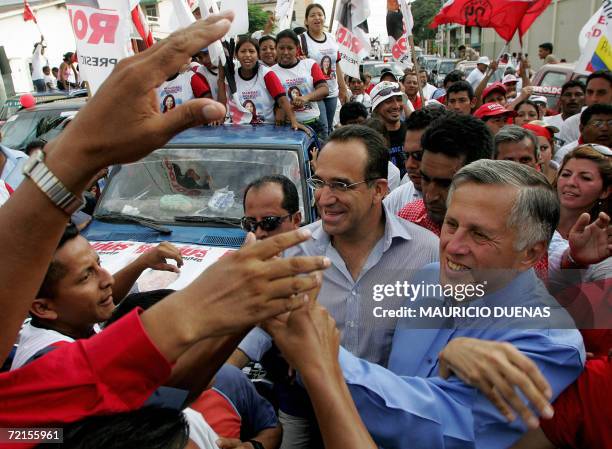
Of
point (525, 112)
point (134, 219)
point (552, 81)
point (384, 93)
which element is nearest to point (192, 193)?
point (134, 219)

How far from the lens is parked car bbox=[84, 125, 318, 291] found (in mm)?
3566

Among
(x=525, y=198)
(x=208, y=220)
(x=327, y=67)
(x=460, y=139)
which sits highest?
(x=525, y=198)

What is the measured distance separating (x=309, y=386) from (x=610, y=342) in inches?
36.8

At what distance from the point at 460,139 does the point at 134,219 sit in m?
2.36

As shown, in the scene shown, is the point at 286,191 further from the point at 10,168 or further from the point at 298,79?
A: the point at 298,79

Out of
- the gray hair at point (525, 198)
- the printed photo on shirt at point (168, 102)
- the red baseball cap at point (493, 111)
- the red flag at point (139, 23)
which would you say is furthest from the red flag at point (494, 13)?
the gray hair at point (525, 198)

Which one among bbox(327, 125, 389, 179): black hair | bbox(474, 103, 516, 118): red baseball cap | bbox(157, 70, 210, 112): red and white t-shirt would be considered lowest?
bbox(474, 103, 516, 118): red baseball cap

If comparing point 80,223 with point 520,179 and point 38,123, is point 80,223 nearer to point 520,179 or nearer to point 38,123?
point 520,179

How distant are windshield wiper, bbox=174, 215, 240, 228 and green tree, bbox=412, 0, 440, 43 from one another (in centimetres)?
4646

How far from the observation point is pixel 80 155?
2.95 feet

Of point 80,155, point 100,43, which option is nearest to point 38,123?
point 100,43

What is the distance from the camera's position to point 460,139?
267 centimetres

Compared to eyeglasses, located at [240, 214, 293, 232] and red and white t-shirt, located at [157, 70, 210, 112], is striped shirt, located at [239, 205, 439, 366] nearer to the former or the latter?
eyeglasses, located at [240, 214, 293, 232]

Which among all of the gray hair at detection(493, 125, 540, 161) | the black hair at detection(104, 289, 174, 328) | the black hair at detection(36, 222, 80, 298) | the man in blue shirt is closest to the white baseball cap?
the gray hair at detection(493, 125, 540, 161)
